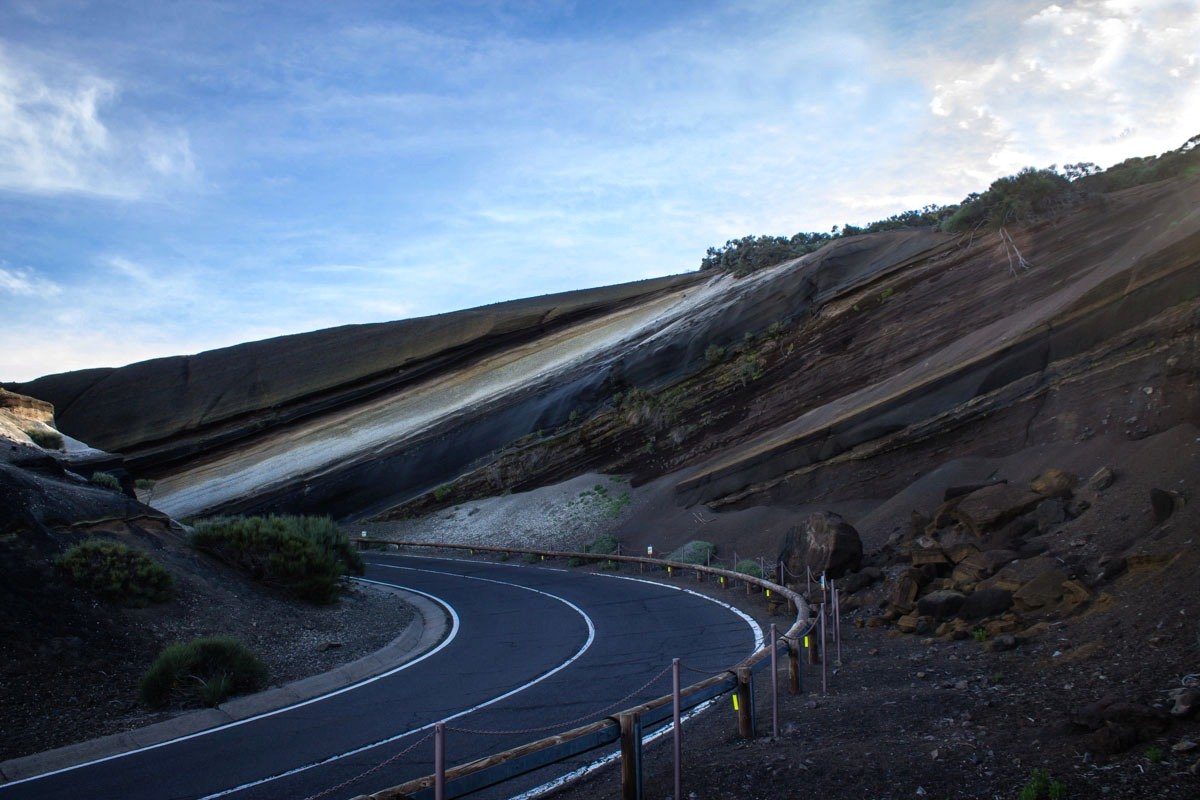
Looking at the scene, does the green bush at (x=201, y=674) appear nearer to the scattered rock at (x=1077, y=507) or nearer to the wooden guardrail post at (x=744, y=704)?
the wooden guardrail post at (x=744, y=704)

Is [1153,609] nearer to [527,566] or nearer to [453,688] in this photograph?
[453,688]

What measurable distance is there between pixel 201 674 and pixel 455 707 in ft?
11.2

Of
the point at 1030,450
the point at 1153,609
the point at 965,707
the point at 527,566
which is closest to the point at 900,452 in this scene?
the point at 1030,450

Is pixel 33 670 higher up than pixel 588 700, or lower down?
higher up

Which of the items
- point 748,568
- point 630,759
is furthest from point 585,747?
point 748,568

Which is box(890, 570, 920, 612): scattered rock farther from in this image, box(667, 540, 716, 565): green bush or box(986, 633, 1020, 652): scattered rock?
box(667, 540, 716, 565): green bush

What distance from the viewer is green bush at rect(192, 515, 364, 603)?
53.4 ft

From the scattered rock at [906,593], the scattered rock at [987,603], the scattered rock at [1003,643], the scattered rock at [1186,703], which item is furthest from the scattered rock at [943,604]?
the scattered rock at [1186,703]

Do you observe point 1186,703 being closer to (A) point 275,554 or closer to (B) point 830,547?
(B) point 830,547

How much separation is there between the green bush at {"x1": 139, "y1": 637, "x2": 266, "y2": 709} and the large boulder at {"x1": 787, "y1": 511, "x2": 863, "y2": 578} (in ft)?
35.5

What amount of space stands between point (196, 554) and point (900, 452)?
1751 cm

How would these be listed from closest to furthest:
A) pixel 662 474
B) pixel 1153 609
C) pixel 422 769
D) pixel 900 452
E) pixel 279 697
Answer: pixel 422 769 → pixel 1153 609 → pixel 279 697 → pixel 900 452 → pixel 662 474

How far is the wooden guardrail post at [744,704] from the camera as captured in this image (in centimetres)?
773

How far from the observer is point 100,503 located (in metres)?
15.1
